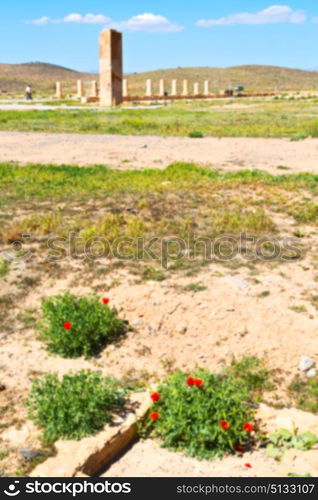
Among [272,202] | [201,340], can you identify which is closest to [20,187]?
[272,202]

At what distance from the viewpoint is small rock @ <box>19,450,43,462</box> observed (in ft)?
12.8

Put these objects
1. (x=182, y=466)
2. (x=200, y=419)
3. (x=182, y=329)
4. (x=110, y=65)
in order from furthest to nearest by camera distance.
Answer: (x=110, y=65) < (x=182, y=329) < (x=200, y=419) < (x=182, y=466)

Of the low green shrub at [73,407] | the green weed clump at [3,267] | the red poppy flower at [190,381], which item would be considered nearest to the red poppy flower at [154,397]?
the red poppy flower at [190,381]

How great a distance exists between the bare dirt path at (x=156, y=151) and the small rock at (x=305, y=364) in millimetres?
7308

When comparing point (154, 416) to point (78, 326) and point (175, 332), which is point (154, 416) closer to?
point (78, 326)

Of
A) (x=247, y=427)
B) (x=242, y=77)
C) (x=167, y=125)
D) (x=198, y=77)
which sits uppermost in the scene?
(x=242, y=77)

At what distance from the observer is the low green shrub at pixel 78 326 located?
529cm

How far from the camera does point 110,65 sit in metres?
33.1

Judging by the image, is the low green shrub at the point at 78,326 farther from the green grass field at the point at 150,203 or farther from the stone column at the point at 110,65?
the stone column at the point at 110,65

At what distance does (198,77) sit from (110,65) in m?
78.0

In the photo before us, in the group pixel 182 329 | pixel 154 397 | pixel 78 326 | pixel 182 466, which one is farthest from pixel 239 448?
pixel 78 326

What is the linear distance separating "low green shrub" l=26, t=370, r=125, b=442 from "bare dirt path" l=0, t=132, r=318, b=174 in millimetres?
8507

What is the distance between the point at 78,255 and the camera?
7051 mm

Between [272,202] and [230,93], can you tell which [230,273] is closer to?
[272,202]
